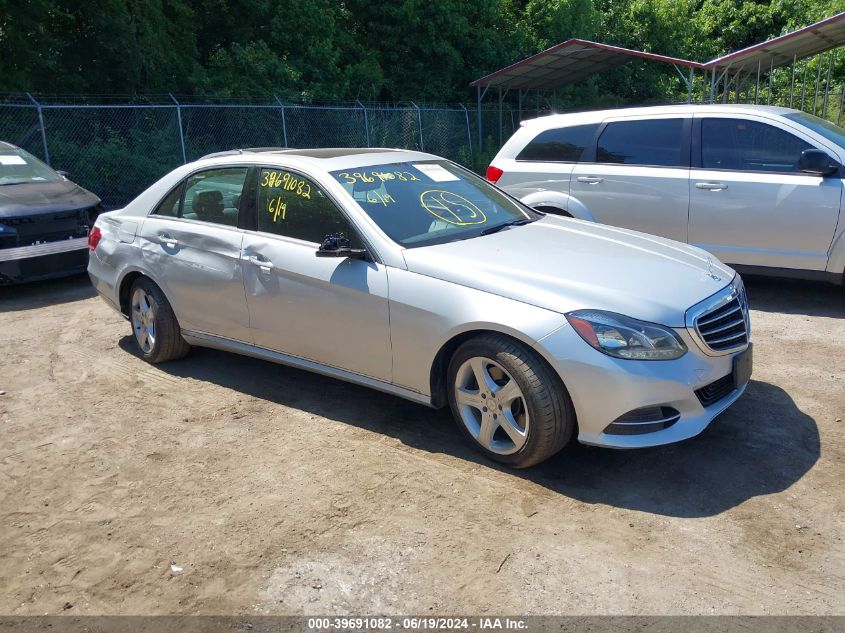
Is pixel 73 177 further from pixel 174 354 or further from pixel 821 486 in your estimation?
pixel 821 486

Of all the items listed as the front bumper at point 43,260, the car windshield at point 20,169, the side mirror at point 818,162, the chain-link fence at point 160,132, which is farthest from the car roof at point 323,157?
the chain-link fence at point 160,132

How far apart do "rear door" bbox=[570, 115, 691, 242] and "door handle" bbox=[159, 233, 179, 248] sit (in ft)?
13.3

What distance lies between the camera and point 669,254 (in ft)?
15.0

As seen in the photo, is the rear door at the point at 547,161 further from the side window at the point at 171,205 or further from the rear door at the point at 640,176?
the side window at the point at 171,205

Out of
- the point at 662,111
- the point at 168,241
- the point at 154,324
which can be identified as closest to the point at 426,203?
the point at 168,241

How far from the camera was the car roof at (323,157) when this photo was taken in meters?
4.99

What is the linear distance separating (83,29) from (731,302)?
17965mm

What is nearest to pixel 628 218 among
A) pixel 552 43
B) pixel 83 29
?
pixel 83 29

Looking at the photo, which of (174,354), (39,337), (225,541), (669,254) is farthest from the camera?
(39,337)

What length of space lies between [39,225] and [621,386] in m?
6.90

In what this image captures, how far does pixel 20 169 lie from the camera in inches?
359

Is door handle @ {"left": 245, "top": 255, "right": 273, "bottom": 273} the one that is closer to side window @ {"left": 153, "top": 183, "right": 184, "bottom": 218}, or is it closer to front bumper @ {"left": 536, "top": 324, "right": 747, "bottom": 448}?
side window @ {"left": 153, "top": 183, "right": 184, "bottom": 218}

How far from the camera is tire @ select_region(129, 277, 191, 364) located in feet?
18.7

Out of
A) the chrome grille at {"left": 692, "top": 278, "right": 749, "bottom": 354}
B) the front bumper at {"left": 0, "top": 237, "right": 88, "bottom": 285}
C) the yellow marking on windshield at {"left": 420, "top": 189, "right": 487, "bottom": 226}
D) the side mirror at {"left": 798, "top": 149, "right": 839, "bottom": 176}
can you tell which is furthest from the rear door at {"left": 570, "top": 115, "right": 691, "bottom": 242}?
the front bumper at {"left": 0, "top": 237, "right": 88, "bottom": 285}
